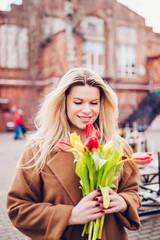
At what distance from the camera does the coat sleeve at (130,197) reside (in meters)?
1.65

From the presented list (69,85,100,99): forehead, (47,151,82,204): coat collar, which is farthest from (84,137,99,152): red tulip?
(69,85,100,99): forehead

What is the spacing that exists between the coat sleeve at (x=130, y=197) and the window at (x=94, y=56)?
20.3 m

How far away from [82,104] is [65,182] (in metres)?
0.50

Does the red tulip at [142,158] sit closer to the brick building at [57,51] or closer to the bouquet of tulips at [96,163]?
the bouquet of tulips at [96,163]

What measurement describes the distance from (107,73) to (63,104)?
2109cm

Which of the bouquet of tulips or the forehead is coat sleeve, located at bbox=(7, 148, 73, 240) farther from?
the forehead

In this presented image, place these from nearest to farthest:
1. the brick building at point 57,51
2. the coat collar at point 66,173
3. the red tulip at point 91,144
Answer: the red tulip at point 91,144, the coat collar at point 66,173, the brick building at point 57,51

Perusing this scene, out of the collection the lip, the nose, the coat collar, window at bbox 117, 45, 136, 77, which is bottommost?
the coat collar

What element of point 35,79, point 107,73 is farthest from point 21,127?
point 107,73

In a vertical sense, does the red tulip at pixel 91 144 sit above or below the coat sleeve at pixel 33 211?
above

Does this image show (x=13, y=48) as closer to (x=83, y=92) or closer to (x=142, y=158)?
(x=83, y=92)

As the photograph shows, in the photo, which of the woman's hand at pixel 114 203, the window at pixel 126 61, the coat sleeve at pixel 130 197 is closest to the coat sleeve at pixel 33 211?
the woman's hand at pixel 114 203

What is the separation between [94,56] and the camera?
22.1 meters

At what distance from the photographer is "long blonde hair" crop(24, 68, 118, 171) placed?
5.68 feet
